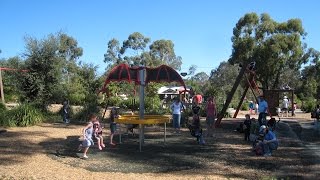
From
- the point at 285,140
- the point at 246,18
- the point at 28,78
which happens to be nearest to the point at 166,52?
the point at 246,18

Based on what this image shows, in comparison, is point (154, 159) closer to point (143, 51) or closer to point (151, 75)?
point (151, 75)

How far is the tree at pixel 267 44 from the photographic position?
42531mm

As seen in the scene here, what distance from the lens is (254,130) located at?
17391 mm

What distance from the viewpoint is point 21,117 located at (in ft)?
60.5

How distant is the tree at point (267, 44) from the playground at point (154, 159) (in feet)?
88.2

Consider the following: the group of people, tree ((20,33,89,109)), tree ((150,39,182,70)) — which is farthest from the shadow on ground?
tree ((150,39,182,70))

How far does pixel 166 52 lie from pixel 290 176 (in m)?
73.6

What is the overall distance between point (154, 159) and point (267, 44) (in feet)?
110

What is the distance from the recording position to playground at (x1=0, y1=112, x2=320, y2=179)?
9594 millimetres

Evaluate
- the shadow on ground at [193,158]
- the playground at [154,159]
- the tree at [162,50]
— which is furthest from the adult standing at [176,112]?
the tree at [162,50]

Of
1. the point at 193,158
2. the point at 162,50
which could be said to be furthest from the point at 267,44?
the point at 162,50

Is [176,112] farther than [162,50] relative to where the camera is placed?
No

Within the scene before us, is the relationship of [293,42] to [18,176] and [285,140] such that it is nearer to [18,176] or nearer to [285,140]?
[285,140]

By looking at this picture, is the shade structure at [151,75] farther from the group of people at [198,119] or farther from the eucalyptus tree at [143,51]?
the eucalyptus tree at [143,51]
